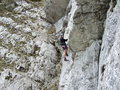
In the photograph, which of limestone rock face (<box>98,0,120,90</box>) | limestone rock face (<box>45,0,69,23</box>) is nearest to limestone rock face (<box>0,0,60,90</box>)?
limestone rock face (<box>45,0,69,23</box>)

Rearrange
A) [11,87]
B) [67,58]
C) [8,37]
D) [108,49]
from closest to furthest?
[108,49]
[67,58]
[11,87]
[8,37]

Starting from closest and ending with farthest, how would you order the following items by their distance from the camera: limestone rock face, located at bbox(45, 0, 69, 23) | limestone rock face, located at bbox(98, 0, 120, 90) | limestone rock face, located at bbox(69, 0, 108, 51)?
limestone rock face, located at bbox(98, 0, 120, 90)
limestone rock face, located at bbox(69, 0, 108, 51)
limestone rock face, located at bbox(45, 0, 69, 23)

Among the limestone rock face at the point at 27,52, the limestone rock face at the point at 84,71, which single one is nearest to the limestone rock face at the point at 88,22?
the limestone rock face at the point at 84,71

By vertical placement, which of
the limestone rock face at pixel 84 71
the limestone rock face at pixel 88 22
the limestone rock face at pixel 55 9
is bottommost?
the limestone rock face at pixel 84 71

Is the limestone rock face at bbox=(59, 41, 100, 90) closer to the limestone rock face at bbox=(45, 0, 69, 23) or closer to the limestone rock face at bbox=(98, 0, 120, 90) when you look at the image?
the limestone rock face at bbox=(98, 0, 120, 90)

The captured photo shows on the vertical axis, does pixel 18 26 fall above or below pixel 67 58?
above

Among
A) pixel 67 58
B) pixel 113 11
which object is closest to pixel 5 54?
pixel 67 58

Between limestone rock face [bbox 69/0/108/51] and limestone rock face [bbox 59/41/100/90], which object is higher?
limestone rock face [bbox 69/0/108/51]

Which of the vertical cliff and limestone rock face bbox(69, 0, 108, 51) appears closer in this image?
the vertical cliff

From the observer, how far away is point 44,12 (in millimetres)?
49344

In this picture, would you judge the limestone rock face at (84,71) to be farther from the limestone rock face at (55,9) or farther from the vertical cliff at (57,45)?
the limestone rock face at (55,9)

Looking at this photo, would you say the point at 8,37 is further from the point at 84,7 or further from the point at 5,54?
the point at 84,7

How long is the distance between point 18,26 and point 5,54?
7519 millimetres

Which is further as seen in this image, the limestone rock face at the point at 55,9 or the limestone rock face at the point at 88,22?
the limestone rock face at the point at 55,9
